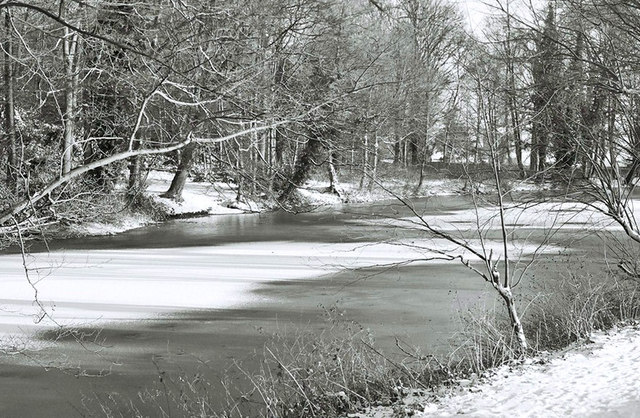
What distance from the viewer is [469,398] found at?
5113 millimetres

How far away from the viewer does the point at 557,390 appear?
197 inches

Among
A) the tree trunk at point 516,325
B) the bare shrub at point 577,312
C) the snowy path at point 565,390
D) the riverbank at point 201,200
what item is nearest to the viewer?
the snowy path at point 565,390

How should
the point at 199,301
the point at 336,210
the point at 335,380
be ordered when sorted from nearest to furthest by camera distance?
1. the point at 335,380
2. the point at 336,210
3. the point at 199,301

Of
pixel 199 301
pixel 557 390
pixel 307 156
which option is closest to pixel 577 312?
pixel 557 390

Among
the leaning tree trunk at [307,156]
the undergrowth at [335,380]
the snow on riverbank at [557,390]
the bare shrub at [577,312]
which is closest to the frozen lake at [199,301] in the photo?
the undergrowth at [335,380]

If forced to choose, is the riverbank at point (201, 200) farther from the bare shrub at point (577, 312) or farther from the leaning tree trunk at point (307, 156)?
the bare shrub at point (577, 312)

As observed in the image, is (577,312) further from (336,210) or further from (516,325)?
(336,210)

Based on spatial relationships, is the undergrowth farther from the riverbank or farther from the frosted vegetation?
the riverbank

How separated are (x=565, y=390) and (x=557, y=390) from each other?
59 mm

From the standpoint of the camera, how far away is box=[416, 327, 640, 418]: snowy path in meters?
4.57

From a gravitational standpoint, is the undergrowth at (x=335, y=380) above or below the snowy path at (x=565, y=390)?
below

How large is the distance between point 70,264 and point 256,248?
181 inches

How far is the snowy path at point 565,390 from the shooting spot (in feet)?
15.0

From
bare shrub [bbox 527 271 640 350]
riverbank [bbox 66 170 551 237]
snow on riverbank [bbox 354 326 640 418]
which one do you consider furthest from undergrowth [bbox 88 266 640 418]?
riverbank [bbox 66 170 551 237]
